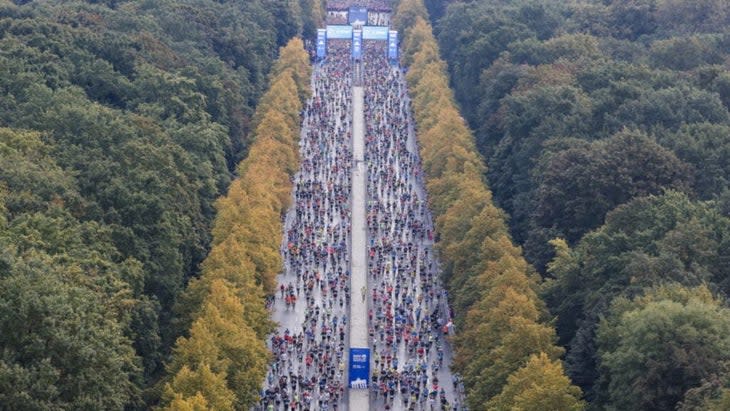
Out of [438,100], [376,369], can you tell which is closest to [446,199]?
[376,369]

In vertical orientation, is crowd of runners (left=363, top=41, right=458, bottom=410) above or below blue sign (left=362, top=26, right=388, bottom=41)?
below

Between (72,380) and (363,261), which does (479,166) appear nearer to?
(363,261)

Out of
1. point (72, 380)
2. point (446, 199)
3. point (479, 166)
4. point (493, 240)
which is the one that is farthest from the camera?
point (479, 166)

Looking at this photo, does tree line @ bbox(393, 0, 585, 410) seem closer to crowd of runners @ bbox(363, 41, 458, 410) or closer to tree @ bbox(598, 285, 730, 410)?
tree @ bbox(598, 285, 730, 410)

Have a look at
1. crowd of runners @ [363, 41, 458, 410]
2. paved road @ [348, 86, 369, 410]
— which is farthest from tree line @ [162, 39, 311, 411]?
crowd of runners @ [363, 41, 458, 410]

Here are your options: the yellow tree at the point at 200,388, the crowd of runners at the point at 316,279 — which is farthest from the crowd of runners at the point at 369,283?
the yellow tree at the point at 200,388

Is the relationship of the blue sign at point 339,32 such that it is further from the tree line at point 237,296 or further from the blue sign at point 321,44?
the tree line at point 237,296
